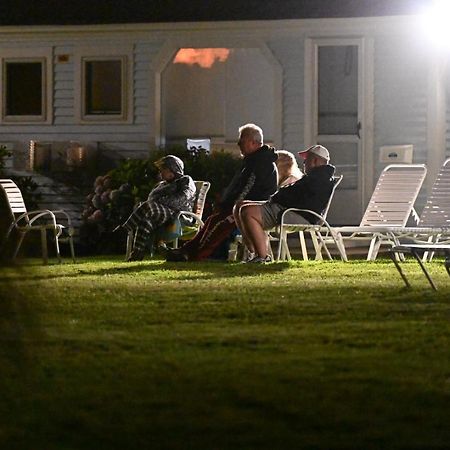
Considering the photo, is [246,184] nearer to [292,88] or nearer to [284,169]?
[284,169]

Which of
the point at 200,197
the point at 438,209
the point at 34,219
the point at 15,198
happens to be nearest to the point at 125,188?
the point at 15,198

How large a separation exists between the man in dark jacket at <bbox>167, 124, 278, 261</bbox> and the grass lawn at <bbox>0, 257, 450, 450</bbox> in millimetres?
2847

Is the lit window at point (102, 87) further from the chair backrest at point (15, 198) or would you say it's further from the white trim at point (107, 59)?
the chair backrest at point (15, 198)

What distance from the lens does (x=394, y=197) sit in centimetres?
1327

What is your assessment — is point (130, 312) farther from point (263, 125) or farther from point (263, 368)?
point (263, 125)

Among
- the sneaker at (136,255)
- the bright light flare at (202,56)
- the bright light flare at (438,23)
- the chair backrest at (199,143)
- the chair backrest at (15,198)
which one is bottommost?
the sneaker at (136,255)

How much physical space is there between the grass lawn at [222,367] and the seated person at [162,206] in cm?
344

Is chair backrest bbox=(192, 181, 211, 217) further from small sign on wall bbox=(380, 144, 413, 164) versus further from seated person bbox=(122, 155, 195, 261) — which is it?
small sign on wall bbox=(380, 144, 413, 164)

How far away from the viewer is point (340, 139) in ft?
55.4

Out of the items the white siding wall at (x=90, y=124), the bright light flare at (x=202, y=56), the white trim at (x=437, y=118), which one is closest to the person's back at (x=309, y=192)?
the white trim at (x=437, y=118)

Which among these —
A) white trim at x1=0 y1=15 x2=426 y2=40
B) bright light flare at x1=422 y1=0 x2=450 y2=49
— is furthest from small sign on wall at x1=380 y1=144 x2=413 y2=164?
white trim at x1=0 y1=15 x2=426 y2=40

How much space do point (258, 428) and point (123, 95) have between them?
13.7 metres

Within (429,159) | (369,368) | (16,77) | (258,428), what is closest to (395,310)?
(369,368)

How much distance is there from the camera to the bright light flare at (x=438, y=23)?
1619 centimetres
